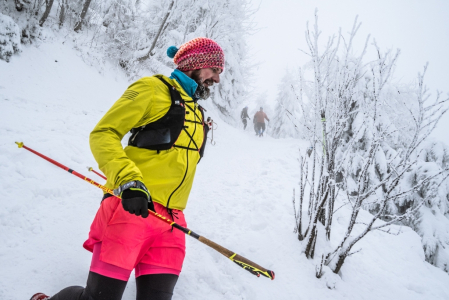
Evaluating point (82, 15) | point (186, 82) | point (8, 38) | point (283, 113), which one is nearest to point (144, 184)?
point (186, 82)

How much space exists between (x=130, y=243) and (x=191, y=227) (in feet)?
7.36

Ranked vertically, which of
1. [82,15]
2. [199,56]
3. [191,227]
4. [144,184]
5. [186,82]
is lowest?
[191,227]

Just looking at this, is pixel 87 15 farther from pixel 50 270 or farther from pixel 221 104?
pixel 50 270

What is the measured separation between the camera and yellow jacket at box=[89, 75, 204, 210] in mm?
1309

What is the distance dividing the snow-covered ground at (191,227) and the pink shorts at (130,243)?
87cm

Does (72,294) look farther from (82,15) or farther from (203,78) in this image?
(82,15)

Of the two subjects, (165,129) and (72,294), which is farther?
(165,129)

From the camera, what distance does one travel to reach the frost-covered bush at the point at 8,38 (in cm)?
555

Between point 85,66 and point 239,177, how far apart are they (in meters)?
6.79

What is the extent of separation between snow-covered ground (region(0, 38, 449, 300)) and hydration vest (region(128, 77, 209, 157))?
149 centimetres

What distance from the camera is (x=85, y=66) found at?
817 cm

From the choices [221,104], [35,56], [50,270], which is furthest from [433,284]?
[221,104]

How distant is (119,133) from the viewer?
142 centimetres

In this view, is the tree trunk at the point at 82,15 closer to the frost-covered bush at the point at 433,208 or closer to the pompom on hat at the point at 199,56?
the pompom on hat at the point at 199,56
